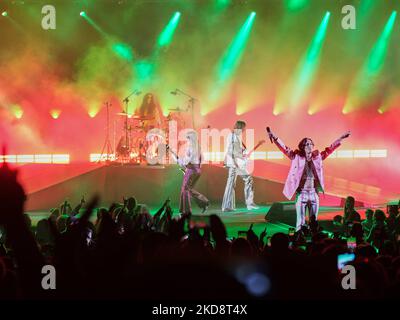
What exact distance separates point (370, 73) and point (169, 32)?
5.66 metres

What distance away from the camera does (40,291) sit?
2.51 m

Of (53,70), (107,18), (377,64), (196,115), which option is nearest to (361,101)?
(377,64)

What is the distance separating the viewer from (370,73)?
1444 cm

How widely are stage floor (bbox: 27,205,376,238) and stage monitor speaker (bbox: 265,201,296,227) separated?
0.09 metres

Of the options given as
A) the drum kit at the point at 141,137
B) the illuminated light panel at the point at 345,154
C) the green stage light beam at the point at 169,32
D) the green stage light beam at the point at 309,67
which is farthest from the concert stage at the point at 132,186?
the green stage light beam at the point at 169,32

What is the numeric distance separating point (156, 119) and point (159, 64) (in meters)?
1.59

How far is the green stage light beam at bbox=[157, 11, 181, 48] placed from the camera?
13852mm

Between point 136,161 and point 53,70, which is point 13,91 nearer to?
point 53,70

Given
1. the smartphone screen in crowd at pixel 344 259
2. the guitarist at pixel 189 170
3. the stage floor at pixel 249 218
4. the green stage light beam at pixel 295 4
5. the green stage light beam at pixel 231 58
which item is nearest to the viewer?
the smartphone screen in crowd at pixel 344 259

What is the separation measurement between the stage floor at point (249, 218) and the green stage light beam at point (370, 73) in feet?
14.5

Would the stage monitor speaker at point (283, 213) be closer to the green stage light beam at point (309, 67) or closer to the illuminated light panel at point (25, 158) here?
the green stage light beam at point (309, 67)

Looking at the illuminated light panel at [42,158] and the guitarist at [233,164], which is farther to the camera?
the illuminated light panel at [42,158]

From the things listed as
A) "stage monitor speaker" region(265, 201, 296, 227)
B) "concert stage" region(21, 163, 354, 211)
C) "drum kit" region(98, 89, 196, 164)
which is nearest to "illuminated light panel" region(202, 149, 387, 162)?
"drum kit" region(98, 89, 196, 164)

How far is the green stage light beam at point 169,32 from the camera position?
545 inches
